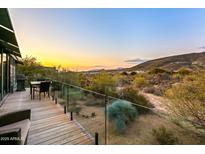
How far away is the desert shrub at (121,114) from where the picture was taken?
4943 mm

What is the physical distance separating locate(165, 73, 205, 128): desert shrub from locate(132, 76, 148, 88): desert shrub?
1.66 meters

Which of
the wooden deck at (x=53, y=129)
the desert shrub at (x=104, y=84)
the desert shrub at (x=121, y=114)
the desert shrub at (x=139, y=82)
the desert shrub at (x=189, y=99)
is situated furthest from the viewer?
the desert shrub at (x=104, y=84)

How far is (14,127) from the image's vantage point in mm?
3529

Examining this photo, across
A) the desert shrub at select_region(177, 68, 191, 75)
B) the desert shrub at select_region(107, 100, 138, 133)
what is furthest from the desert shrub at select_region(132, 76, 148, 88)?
the desert shrub at select_region(107, 100, 138, 133)

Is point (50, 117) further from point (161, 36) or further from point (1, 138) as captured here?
point (161, 36)

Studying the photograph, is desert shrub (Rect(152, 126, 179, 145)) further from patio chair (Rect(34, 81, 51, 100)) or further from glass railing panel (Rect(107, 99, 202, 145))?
patio chair (Rect(34, 81, 51, 100))

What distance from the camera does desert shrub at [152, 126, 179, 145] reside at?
14.8ft

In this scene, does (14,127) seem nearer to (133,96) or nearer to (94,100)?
(94,100)

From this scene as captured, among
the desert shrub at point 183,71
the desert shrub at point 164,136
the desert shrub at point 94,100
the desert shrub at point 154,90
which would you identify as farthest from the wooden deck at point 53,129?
the desert shrub at point 183,71

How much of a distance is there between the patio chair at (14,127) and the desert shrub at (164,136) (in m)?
2.40

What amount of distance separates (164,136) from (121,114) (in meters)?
1.26

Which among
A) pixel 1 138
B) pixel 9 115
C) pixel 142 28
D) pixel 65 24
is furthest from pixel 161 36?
pixel 1 138

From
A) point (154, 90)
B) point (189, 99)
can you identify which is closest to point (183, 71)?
point (189, 99)

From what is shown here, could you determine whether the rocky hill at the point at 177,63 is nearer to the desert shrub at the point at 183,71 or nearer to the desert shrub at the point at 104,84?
the desert shrub at the point at 183,71
